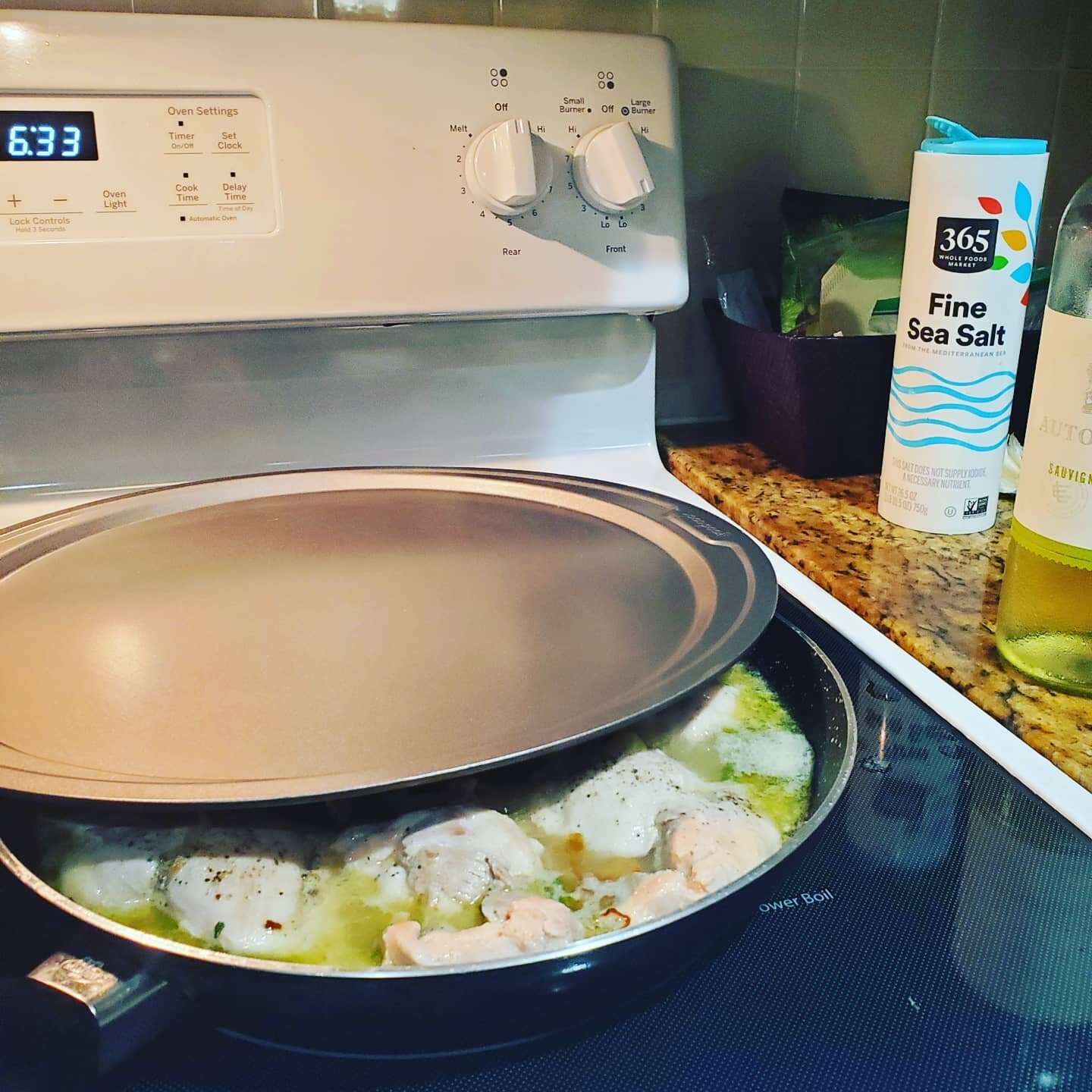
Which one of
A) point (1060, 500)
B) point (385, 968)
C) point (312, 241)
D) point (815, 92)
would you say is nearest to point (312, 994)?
point (385, 968)

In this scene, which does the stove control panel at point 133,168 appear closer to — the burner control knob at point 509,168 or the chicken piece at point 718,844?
the burner control knob at point 509,168

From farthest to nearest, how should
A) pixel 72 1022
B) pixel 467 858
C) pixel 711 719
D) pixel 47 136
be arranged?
pixel 47 136 < pixel 711 719 < pixel 467 858 < pixel 72 1022

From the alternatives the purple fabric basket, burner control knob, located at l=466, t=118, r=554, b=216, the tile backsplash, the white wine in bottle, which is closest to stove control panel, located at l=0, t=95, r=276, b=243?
burner control knob, located at l=466, t=118, r=554, b=216

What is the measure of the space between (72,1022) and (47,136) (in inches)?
23.3

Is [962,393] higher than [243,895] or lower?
higher

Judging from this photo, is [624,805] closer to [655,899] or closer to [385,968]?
[655,899]

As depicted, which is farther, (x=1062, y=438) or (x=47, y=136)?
(x=47, y=136)

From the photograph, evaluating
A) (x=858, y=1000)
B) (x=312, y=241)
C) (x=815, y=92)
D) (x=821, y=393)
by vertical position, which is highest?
(x=815, y=92)

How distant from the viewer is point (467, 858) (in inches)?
17.6

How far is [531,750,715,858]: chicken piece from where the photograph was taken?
0.47 metres

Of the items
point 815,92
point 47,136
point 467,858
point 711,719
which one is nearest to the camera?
point 467,858

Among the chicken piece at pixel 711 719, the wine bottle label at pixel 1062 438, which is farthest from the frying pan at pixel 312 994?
the wine bottle label at pixel 1062 438

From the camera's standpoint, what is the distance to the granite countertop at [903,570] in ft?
1.82

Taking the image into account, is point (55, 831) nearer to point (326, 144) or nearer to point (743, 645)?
point (743, 645)
